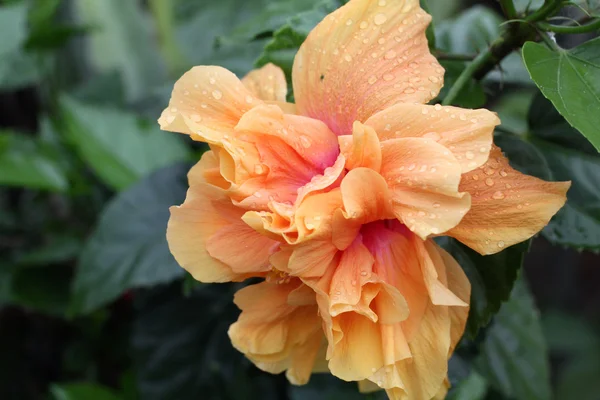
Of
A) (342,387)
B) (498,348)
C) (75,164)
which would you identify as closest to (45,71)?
(75,164)

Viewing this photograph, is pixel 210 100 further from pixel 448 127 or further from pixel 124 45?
pixel 124 45

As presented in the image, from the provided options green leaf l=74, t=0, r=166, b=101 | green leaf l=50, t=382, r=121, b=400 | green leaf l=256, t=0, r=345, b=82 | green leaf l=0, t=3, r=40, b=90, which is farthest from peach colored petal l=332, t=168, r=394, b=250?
green leaf l=74, t=0, r=166, b=101

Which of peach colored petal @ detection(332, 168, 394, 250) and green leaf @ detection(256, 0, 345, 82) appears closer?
peach colored petal @ detection(332, 168, 394, 250)

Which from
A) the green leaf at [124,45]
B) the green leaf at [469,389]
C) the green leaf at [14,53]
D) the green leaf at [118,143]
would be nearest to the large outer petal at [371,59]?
the green leaf at [469,389]

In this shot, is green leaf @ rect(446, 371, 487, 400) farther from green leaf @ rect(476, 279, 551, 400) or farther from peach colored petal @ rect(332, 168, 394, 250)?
peach colored petal @ rect(332, 168, 394, 250)

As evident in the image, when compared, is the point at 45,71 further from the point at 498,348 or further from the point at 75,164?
the point at 498,348

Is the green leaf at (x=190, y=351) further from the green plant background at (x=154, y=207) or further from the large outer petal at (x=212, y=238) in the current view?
the large outer petal at (x=212, y=238)

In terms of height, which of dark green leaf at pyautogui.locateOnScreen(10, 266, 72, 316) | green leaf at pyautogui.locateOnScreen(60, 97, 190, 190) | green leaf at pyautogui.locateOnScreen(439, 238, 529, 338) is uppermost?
green leaf at pyautogui.locateOnScreen(439, 238, 529, 338)

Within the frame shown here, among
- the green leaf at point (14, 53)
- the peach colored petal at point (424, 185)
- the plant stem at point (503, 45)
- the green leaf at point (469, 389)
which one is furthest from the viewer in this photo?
the green leaf at point (14, 53)
